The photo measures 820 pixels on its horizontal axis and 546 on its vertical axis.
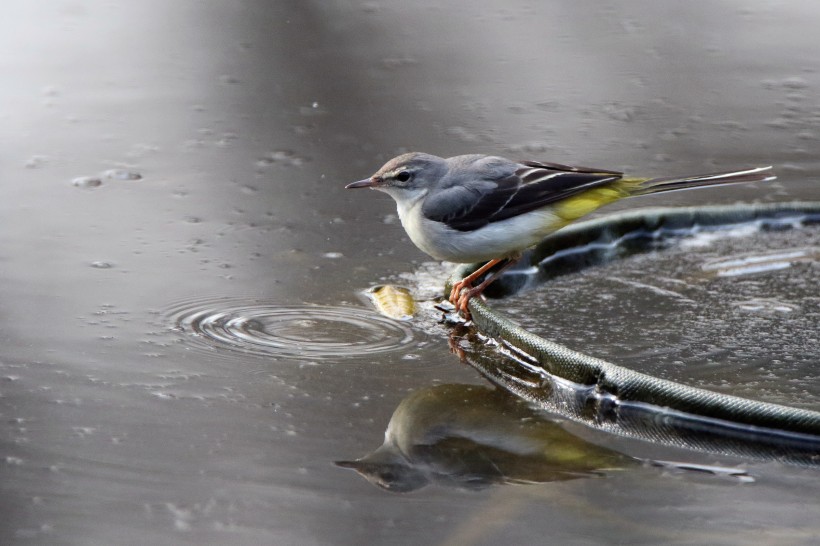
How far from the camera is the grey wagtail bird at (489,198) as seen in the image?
18.3 feet

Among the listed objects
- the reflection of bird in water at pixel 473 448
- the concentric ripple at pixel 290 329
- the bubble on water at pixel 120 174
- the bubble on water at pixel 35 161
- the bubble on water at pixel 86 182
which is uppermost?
the bubble on water at pixel 35 161

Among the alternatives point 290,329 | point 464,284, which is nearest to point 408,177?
point 464,284

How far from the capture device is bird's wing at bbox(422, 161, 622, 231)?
18.4ft

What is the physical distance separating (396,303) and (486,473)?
1.67 m

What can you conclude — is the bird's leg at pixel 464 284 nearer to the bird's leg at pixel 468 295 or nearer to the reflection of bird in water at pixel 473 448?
the bird's leg at pixel 468 295

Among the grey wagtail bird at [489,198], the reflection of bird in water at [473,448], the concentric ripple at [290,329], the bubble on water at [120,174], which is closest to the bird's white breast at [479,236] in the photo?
the grey wagtail bird at [489,198]

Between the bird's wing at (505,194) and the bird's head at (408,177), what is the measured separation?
93mm

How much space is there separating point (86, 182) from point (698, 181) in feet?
12.8

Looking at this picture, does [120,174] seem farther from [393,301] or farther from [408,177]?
[393,301]

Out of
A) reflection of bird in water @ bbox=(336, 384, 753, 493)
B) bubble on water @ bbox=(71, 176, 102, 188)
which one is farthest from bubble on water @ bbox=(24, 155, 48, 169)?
reflection of bird in water @ bbox=(336, 384, 753, 493)

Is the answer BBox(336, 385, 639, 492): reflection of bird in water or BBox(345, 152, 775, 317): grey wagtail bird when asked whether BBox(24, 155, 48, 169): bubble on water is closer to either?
BBox(345, 152, 775, 317): grey wagtail bird

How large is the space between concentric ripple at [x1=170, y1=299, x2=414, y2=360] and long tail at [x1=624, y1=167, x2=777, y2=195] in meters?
1.51

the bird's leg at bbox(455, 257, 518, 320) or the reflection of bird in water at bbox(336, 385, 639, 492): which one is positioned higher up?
the bird's leg at bbox(455, 257, 518, 320)

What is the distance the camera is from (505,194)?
225 inches
